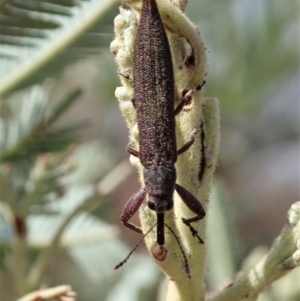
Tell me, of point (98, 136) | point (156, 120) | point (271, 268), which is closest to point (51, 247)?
point (156, 120)

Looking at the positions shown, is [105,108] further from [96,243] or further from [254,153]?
[96,243]

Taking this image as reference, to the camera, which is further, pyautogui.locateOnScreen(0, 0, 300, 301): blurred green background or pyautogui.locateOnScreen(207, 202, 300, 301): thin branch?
pyautogui.locateOnScreen(0, 0, 300, 301): blurred green background

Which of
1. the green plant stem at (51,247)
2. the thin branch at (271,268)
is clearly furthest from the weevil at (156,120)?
the green plant stem at (51,247)

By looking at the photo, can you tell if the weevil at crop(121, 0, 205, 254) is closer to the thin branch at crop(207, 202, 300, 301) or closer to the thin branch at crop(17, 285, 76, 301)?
the thin branch at crop(207, 202, 300, 301)

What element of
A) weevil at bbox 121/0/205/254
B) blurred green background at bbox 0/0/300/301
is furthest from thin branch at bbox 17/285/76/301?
blurred green background at bbox 0/0/300/301

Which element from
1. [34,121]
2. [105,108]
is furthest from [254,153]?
[34,121]

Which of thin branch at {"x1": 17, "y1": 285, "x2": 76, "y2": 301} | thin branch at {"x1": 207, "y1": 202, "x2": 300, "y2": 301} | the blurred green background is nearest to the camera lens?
thin branch at {"x1": 207, "y1": 202, "x2": 300, "y2": 301}

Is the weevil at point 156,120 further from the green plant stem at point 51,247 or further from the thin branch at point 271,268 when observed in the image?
the green plant stem at point 51,247

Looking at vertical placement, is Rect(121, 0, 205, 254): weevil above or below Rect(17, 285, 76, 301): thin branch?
above

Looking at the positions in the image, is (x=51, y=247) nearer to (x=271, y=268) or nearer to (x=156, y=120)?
(x=156, y=120)
